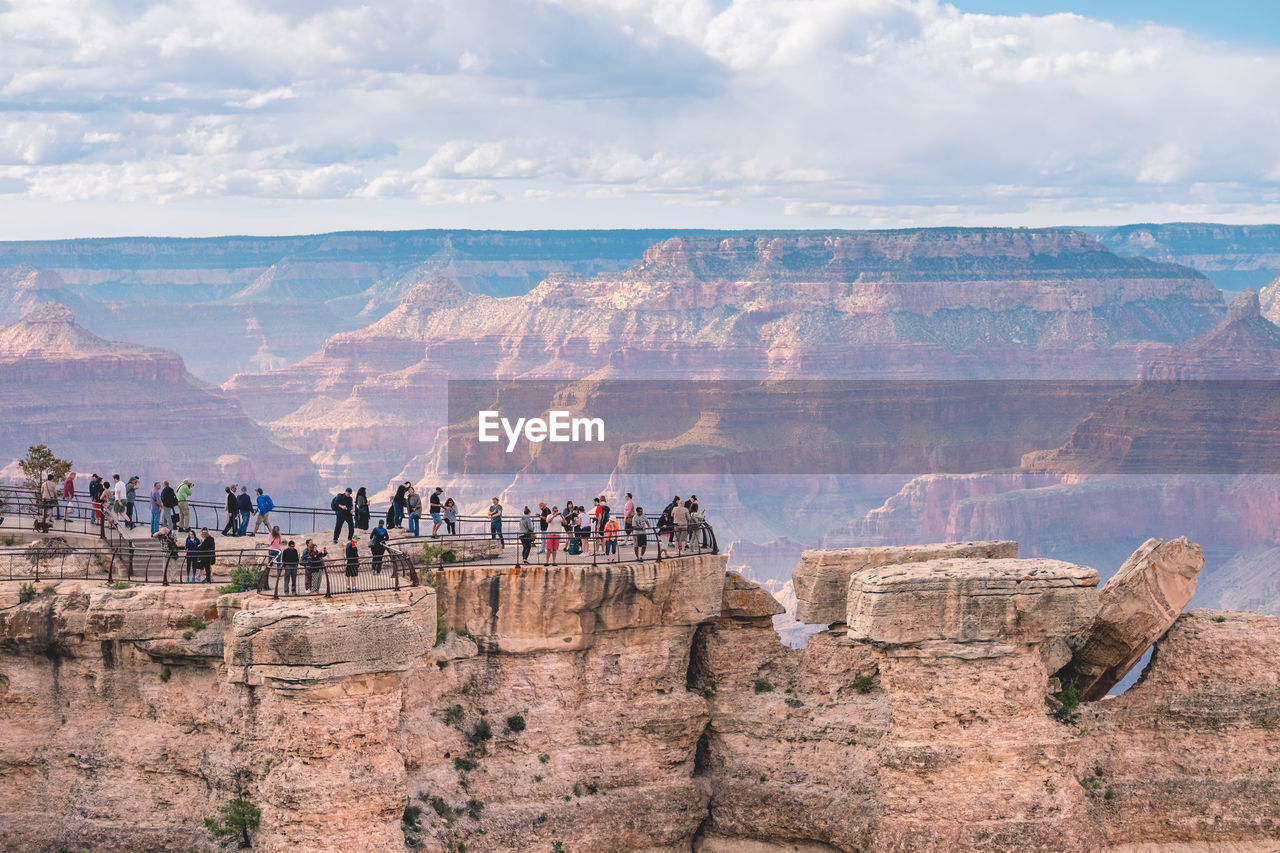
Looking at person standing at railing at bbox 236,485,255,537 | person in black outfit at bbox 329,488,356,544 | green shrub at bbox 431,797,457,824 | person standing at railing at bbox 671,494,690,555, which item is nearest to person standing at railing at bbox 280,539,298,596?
person in black outfit at bbox 329,488,356,544

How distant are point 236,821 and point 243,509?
439 inches

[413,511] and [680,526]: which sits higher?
[413,511]

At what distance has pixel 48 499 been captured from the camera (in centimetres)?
5903

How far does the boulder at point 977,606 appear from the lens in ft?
164

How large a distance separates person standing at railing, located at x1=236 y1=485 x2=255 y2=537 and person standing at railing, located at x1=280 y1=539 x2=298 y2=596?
8086 mm

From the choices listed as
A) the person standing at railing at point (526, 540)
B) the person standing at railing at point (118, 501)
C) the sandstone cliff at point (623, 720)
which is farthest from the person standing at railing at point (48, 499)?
the person standing at railing at point (526, 540)

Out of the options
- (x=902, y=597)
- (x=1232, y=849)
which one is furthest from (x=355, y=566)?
(x=1232, y=849)

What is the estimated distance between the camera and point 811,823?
2154 inches

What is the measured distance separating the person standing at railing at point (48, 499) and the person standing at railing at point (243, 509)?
4906mm

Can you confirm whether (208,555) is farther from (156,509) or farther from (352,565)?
(156,509)

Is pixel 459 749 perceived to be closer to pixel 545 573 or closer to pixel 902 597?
pixel 545 573

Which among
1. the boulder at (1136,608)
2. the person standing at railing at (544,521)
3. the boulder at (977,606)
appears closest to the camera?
the boulder at (977,606)

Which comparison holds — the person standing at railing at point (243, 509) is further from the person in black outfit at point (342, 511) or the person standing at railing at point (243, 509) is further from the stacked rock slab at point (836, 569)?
the stacked rock slab at point (836, 569)

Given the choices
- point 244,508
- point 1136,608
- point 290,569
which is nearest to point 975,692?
point 1136,608
